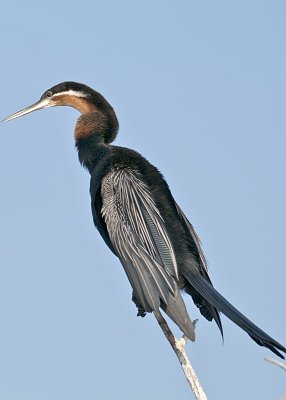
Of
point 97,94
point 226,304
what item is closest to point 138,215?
point 226,304

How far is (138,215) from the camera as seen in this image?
233 inches

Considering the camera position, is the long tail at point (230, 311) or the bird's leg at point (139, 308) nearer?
the long tail at point (230, 311)

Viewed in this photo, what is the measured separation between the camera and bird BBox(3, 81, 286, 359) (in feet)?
17.7

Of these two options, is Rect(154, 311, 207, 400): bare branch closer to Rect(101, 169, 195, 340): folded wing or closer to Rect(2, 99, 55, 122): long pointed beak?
Rect(101, 169, 195, 340): folded wing

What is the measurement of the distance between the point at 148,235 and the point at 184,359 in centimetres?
127

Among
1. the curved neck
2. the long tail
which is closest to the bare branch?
the long tail

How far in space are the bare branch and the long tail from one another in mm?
351

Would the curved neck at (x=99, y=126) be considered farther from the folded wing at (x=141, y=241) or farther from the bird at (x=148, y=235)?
the folded wing at (x=141, y=241)

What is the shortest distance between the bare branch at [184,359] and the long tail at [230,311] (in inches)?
13.8

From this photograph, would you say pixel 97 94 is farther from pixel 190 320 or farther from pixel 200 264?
pixel 190 320

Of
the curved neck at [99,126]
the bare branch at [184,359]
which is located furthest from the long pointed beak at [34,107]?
the bare branch at [184,359]

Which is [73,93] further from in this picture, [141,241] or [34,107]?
[141,241]

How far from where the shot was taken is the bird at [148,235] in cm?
540

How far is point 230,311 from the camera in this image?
17.2ft
